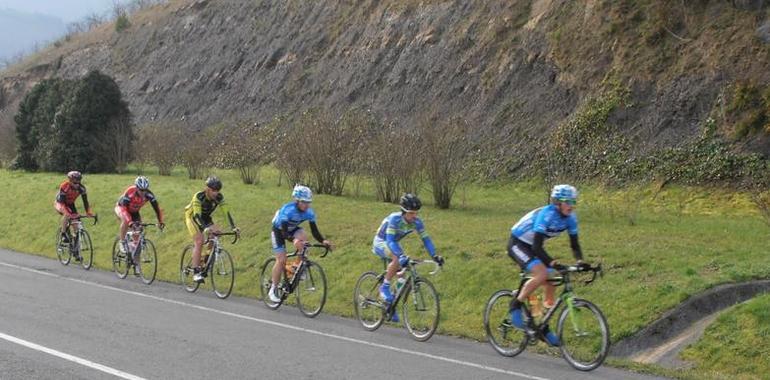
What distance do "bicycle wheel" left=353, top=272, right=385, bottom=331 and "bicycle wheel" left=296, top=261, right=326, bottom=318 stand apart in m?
0.81

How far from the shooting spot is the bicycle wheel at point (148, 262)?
16.3 m

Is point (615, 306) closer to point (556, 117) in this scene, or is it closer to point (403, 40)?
point (556, 117)

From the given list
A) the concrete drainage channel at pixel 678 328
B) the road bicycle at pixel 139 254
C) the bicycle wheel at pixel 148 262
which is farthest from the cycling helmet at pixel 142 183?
the concrete drainage channel at pixel 678 328

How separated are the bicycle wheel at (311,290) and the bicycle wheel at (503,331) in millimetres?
3139

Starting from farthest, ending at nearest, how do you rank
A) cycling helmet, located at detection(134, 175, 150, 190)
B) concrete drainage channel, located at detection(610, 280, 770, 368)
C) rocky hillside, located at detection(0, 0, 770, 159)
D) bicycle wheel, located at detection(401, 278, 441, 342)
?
rocky hillside, located at detection(0, 0, 770, 159)
cycling helmet, located at detection(134, 175, 150, 190)
bicycle wheel, located at detection(401, 278, 441, 342)
concrete drainage channel, located at detection(610, 280, 770, 368)

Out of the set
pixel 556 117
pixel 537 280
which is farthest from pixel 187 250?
pixel 556 117

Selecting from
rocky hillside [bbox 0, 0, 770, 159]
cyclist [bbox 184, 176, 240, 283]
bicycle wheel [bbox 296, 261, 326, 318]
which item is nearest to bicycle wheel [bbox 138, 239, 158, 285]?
cyclist [bbox 184, 176, 240, 283]

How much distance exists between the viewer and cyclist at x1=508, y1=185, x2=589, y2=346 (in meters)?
9.39

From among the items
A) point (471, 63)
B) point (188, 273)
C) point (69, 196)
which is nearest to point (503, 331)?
point (188, 273)

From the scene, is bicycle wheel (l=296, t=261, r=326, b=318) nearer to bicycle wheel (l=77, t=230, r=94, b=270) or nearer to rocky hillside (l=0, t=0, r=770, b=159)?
bicycle wheel (l=77, t=230, r=94, b=270)

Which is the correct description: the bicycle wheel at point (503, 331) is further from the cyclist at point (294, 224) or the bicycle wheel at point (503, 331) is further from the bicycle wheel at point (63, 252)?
the bicycle wheel at point (63, 252)

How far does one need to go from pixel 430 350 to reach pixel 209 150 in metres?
26.5

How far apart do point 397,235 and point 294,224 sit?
7.36 ft

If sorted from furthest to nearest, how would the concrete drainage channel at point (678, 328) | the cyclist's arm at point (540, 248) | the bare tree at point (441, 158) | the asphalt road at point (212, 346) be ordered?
the bare tree at point (441, 158)
the concrete drainage channel at point (678, 328)
the cyclist's arm at point (540, 248)
the asphalt road at point (212, 346)
